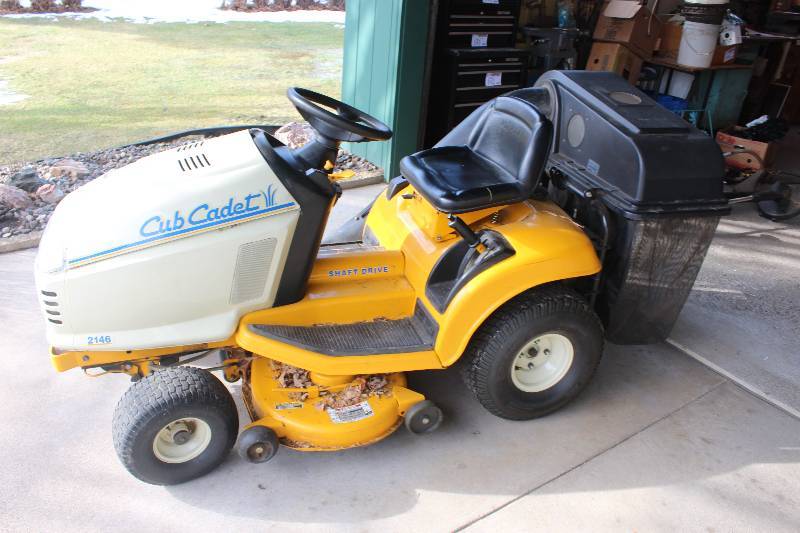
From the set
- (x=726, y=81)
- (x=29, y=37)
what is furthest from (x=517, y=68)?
(x=29, y=37)

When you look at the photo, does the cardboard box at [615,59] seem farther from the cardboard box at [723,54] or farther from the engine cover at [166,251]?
the engine cover at [166,251]

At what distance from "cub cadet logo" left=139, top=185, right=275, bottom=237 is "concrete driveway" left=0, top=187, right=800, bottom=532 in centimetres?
87

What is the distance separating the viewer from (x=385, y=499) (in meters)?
2.15

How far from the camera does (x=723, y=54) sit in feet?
18.3

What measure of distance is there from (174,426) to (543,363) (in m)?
1.40

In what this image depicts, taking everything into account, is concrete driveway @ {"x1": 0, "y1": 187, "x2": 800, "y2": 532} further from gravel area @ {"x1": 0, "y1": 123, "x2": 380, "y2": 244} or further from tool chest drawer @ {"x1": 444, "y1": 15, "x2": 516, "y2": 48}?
tool chest drawer @ {"x1": 444, "y1": 15, "x2": 516, "y2": 48}

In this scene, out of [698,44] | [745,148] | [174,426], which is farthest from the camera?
[698,44]

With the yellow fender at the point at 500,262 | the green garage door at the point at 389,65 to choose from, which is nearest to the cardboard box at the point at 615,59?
the green garage door at the point at 389,65

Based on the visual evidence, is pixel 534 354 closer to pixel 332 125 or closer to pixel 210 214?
pixel 332 125

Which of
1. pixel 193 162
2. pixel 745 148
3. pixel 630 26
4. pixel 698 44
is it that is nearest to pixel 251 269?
pixel 193 162

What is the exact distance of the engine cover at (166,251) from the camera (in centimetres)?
196

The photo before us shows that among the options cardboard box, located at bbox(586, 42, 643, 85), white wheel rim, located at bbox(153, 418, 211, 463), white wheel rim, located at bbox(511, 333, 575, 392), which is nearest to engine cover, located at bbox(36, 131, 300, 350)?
white wheel rim, located at bbox(153, 418, 211, 463)

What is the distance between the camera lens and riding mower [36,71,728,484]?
2006mm

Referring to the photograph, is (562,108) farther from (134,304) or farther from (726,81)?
(726,81)
